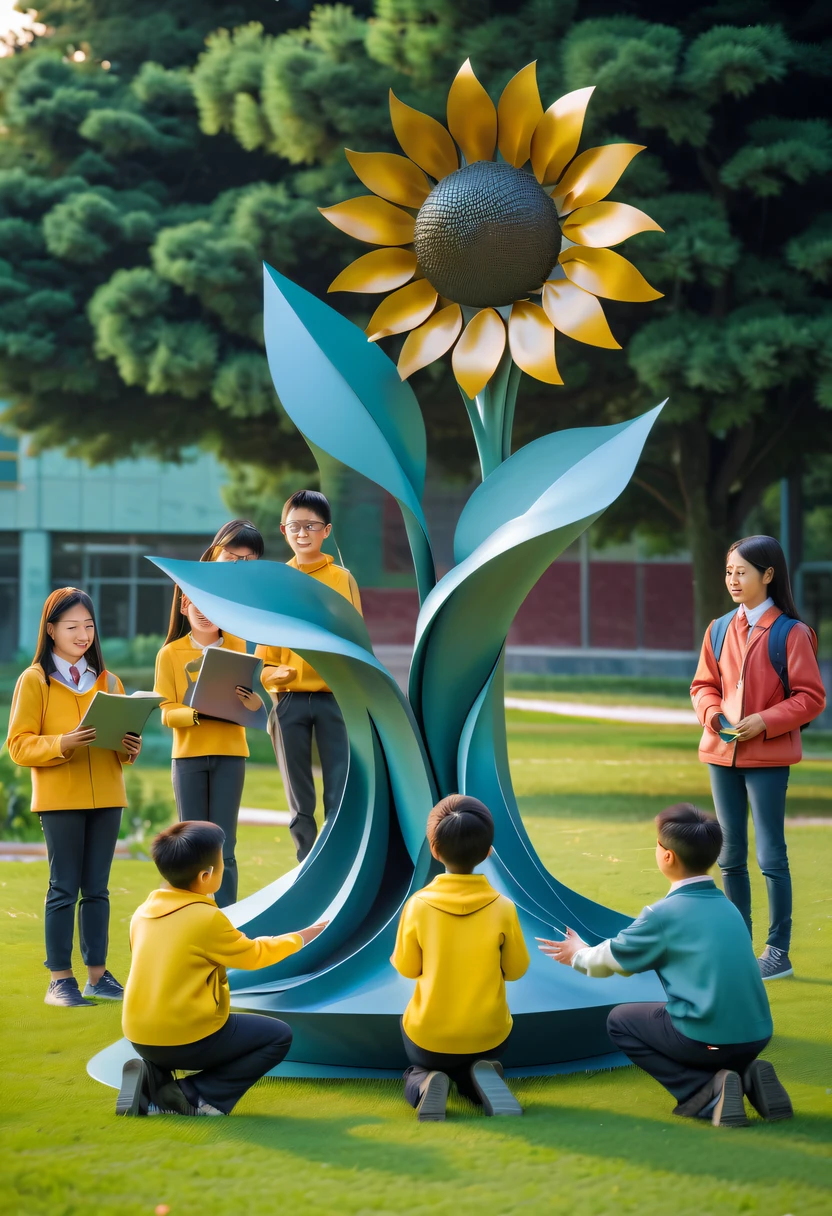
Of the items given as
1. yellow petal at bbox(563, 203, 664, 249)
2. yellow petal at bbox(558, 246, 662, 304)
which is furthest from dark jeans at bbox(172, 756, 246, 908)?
yellow petal at bbox(563, 203, 664, 249)

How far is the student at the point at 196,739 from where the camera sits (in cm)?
444

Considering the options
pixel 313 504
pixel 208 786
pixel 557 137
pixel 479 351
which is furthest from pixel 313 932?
pixel 557 137

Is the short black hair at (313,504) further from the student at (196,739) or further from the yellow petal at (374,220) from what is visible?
the yellow petal at (374,220)

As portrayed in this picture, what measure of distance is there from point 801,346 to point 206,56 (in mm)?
5729

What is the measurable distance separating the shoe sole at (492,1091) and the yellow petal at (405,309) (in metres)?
2.26

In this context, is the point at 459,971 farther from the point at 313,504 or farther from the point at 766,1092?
the point at 313,504

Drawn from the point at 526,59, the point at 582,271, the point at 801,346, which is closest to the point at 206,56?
the point at 526,59

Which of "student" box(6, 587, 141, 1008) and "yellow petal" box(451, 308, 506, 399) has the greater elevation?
"yellow petal" box(451, 308, 506, 399)

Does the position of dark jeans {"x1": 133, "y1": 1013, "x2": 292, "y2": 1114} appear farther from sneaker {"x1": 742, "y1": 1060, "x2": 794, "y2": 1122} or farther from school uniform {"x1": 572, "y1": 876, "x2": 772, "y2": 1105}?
sneaker {"x1": 742, "y1": 1060, "x2": 794, "y2": 1122}

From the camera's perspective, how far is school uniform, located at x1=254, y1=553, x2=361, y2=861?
4629mm

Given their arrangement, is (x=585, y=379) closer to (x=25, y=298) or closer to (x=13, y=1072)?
(x=25, y=298)

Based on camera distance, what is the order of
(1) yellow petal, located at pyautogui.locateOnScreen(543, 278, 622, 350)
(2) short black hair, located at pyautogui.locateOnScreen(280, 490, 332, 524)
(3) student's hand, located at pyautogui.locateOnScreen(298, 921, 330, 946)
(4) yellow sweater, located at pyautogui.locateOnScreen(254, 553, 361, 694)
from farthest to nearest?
(4) yellow sweater, located at pyautogui.locateOnScreen(254, 553, 361, 694) < (2) short black hair, located at pyautogui.locateOnScreen(280, 490, 332, 524) < (1) yellow petal, located at pyautogui.locateOnScreen(543, 278, 622, 350) < (3) student's hand, located at pyautogui.locateOnScreen(298, 921, 330, 946)

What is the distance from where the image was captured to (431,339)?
420cm

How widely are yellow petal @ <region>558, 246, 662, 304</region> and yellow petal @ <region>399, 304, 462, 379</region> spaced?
1.28 ft
